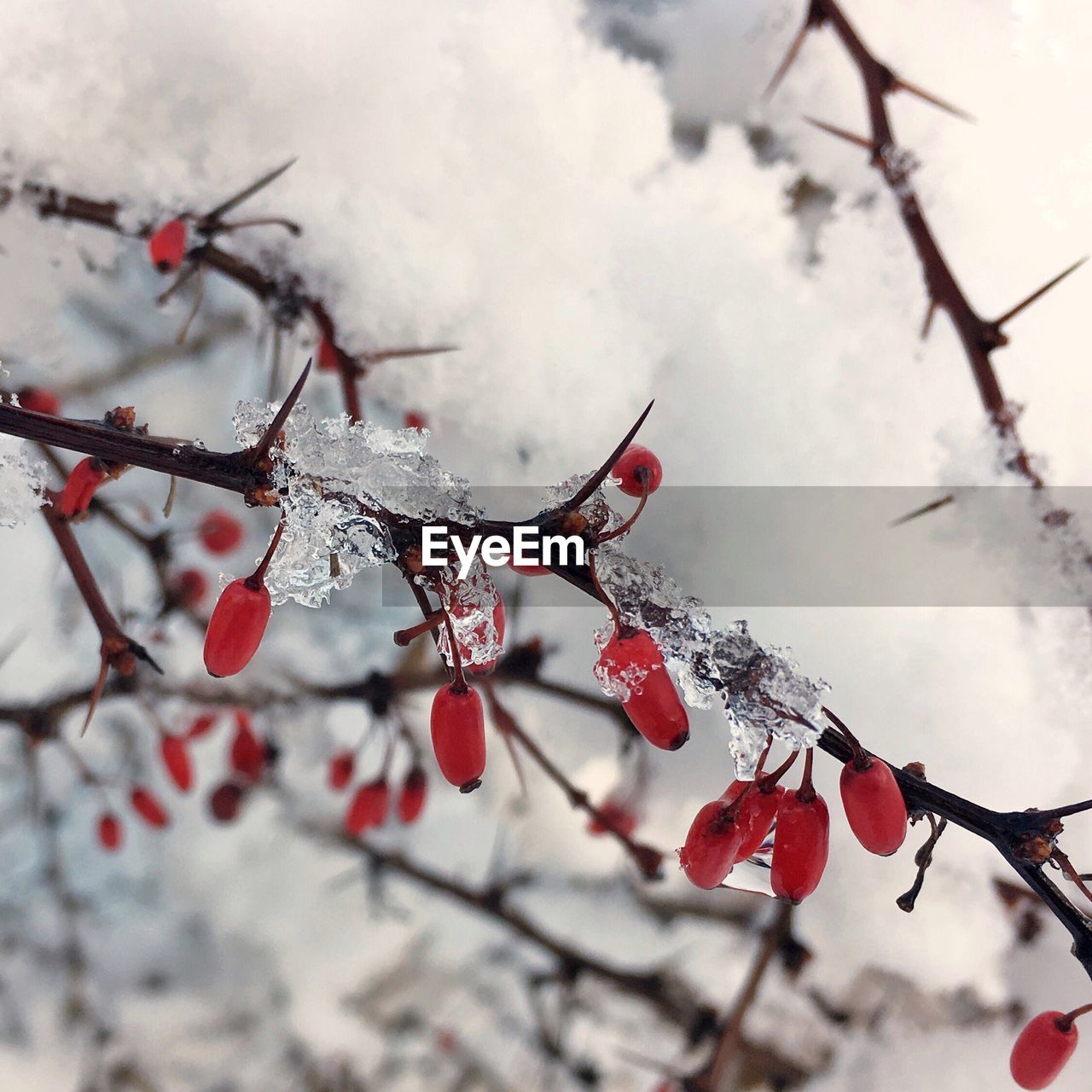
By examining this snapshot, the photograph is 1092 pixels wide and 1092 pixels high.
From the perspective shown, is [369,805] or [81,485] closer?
[81,485]

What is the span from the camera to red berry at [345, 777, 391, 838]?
2.29 feet

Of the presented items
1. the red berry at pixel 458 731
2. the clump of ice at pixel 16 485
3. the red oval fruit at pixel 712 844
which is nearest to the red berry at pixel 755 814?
the red oval fruit at pixel 712 844

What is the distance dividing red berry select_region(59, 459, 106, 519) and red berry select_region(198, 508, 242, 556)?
33 cm

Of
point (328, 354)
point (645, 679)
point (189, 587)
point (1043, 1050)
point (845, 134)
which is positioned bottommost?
point (1043, 1050)

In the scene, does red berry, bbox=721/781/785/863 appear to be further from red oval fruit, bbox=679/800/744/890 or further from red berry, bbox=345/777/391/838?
red berry, bbox=345/777/391/838

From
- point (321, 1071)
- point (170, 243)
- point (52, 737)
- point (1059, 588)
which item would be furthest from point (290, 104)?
point (321, 1071)

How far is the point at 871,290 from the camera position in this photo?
0.59m

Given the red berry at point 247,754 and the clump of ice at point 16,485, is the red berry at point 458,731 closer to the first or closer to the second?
the clump of ice at point 16,485

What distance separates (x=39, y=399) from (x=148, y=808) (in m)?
0.38

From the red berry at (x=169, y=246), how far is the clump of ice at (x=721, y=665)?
435 mm

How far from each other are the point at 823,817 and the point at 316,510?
0.24m

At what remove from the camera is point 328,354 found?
2.03ft

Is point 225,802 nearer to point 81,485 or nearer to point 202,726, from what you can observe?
point 202,726

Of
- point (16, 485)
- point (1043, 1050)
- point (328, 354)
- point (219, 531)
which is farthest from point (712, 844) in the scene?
point (219, 531)
